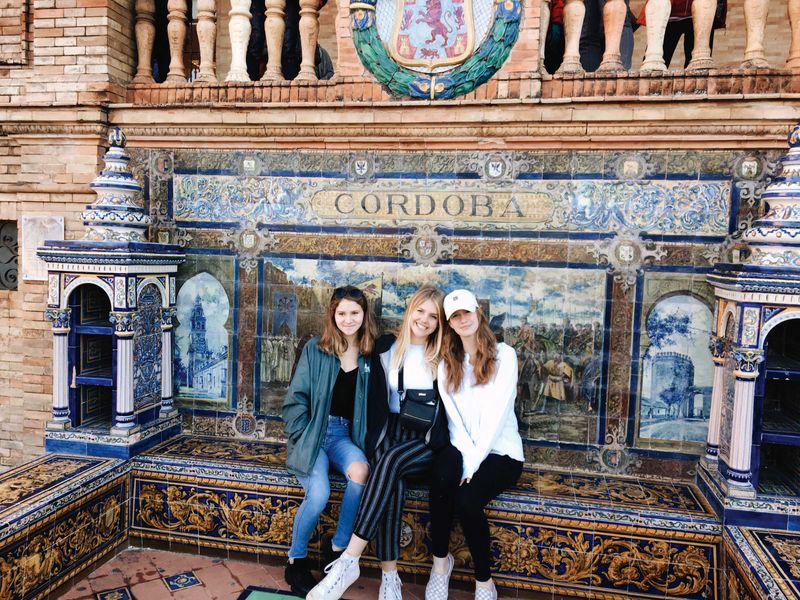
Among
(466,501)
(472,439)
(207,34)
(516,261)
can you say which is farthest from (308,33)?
(466,501)

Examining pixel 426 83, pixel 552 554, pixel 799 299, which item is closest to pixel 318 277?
pixel 426 83

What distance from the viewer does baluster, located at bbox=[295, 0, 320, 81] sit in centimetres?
495

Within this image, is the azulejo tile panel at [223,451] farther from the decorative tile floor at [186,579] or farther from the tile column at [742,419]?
the tile column at [742,419]

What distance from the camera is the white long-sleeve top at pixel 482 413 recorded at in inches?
155

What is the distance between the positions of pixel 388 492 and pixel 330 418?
794mm

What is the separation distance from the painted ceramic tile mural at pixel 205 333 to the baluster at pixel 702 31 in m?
4.19

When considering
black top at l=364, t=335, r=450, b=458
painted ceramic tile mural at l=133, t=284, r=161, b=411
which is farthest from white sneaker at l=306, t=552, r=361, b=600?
painted ceramic tile mural at l=133, t=284, r=161, b=411

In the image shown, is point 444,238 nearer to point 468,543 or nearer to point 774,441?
point 468,543

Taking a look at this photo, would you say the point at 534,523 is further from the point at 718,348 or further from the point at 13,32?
→ the point at 13,32

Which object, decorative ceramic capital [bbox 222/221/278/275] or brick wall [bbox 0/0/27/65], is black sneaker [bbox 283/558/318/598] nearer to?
decorative ceramic capital [bbox 222/221/278/275]

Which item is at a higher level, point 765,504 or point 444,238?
point 444,238

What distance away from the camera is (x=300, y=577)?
13.0 feet

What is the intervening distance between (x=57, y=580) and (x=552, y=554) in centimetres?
335

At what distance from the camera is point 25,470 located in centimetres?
432
